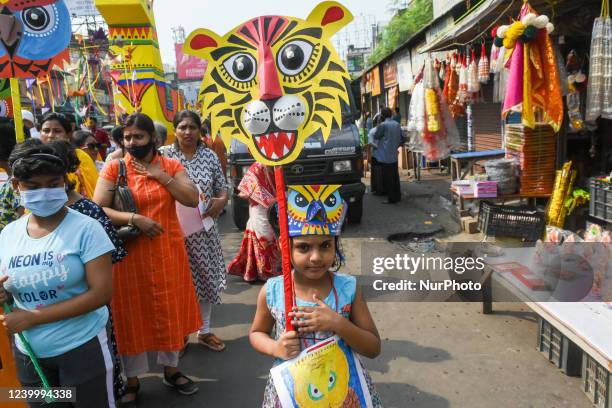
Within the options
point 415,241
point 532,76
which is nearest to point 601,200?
point 532,76

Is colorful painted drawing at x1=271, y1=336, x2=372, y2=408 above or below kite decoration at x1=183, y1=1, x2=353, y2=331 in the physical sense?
below

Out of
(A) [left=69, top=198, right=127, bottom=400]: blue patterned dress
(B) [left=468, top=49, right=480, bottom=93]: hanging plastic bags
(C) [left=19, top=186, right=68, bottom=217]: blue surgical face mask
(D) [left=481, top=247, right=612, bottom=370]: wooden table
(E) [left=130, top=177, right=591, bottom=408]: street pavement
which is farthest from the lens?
(B) [left=468, top=49, right=480, bottom=93]: hanging plastic bags

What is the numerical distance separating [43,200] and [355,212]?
591cm

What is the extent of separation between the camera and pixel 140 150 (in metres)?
2.76

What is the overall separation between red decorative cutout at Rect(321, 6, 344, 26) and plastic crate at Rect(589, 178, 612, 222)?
12.2 ft

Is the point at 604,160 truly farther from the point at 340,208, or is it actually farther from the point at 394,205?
the point at 340,208

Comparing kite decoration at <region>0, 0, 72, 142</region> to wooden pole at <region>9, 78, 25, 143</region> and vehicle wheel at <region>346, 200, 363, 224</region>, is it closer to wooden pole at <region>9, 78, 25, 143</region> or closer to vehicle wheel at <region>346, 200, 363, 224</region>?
wooden pole at <region>9, 78, 25, 143</region>

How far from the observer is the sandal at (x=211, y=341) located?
3736 millimetres

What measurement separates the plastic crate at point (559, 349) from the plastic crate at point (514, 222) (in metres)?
1.77

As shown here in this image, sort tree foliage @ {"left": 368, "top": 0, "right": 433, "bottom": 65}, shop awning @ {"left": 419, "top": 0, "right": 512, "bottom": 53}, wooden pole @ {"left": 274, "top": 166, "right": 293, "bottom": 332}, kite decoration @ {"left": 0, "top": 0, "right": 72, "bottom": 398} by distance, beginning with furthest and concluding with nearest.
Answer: tree foliage @ {"left": 368, "top": 0, "right": 433, "bottom": 65} < shop awning @ {"left": 419, "top": 0, "right": 512, "bottom": 53} < kite decoration @ {"left": 0, "top": 0, "right": 72, "bottom": 398} < wooden pole @ {"left": 274, "top": 166, "right": 293, "bottom": 332}

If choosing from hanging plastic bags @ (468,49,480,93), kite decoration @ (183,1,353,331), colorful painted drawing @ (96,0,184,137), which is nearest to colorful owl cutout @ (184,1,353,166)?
kite decoration @ (183,1,353,331)

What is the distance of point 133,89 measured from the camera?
9.55 m

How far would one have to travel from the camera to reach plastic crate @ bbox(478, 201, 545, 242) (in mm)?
4988

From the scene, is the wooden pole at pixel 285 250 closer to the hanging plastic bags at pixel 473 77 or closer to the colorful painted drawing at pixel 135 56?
the hanging plastic bags at pixel 473 77
